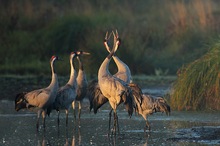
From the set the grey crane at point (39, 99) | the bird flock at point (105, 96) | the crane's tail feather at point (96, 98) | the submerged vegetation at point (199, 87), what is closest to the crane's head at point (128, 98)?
the bird flock at point (105, 96)

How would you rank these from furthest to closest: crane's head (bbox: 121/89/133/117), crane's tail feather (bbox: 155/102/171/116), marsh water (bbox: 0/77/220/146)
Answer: crane's tail feather (bbox: 155/102/171/116) < crane's head (bbox: 121/89/133/117) < marsh water (bbox: 0/77/220/146)

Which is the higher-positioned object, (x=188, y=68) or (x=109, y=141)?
(x=188, y=68)

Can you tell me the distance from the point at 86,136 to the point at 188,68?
174 inches

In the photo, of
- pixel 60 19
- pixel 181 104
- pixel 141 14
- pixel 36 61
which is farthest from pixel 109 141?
pixel 141 14

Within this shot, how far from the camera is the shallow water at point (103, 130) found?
43.9ft

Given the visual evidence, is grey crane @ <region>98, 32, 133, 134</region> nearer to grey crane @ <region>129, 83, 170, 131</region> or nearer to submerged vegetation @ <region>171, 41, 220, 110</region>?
grey crane @ <region>129, 83, 170, 131</region>

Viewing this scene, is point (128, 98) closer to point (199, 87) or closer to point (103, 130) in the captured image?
point (103, 130)

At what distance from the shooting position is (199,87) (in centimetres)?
1761

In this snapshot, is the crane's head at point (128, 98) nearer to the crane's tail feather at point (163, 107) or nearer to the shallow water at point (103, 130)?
the shallow water at point (103, 130)

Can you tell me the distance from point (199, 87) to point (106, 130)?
344cm

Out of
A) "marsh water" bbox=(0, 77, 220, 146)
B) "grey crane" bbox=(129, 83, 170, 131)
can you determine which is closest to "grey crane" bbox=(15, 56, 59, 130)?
"marsh water" bbox=(0, 77, 220, 146)

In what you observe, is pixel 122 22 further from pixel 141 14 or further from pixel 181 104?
pixel 181 104

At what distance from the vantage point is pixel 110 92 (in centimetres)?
1472

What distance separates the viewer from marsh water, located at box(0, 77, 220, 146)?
43.9 ft
